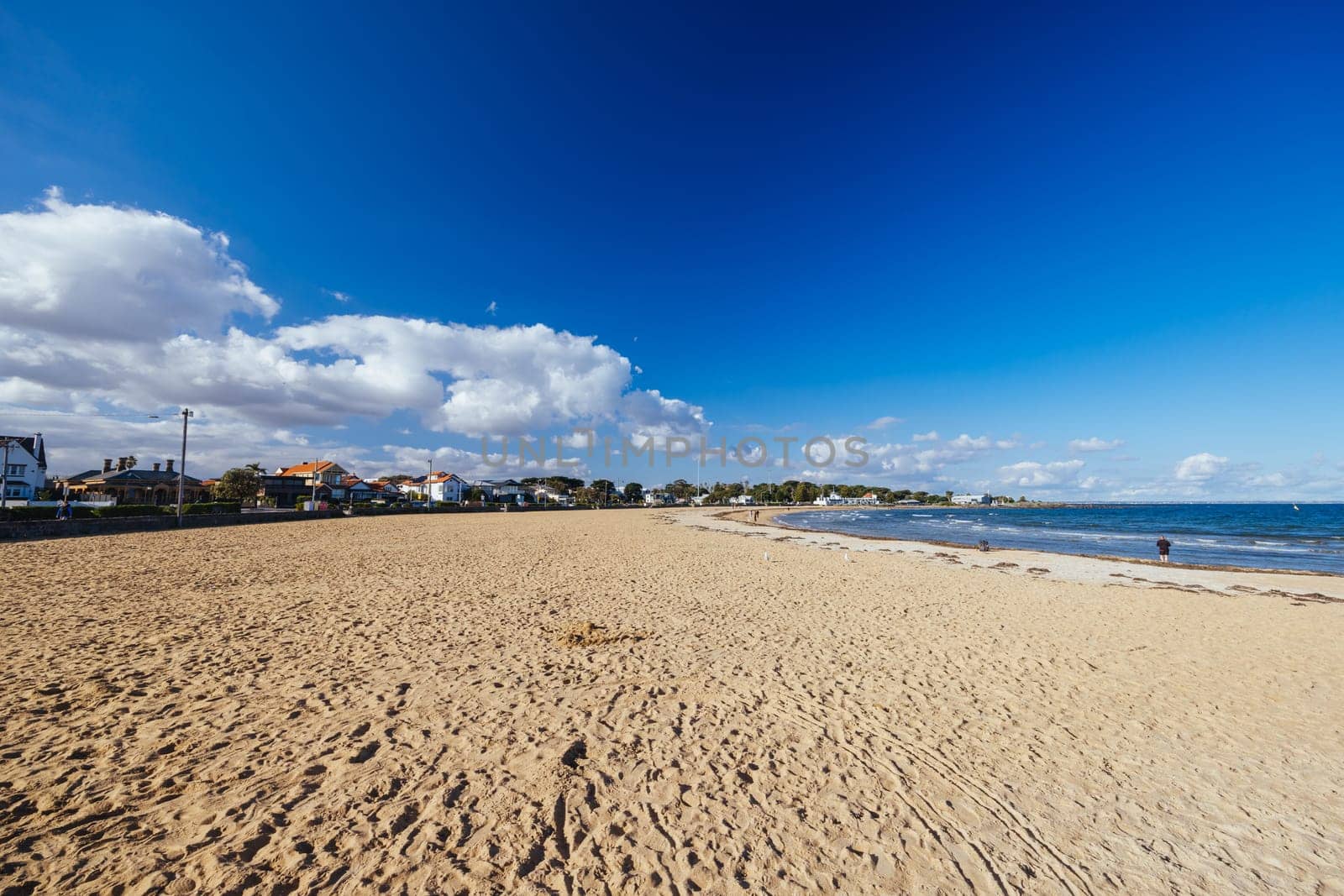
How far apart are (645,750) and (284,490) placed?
78794 millimetres

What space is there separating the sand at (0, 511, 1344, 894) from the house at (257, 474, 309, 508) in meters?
62.3

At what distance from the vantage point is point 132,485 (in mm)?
52750

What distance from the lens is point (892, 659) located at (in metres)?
8.24

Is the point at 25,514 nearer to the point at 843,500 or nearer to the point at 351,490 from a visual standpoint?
the point at 351,490

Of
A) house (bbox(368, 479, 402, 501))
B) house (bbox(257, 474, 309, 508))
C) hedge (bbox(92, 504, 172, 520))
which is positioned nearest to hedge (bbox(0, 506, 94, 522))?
hedge (bbox(92, 504, 172, 520))

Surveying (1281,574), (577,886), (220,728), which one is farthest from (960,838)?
(1281,574)

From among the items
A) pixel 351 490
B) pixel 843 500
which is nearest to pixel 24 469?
pixel 351 490

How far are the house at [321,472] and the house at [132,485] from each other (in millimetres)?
11030

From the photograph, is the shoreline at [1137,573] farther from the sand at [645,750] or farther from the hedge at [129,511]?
the hedge at [129,511]

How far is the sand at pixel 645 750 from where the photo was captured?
3.64 metres

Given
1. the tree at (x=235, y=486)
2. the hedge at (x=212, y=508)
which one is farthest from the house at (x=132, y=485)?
the hedge at (x=212, y=508)

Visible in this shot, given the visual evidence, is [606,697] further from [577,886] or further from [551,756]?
[577,886]

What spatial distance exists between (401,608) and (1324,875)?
12.2 m

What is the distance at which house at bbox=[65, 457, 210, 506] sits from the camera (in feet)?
171
